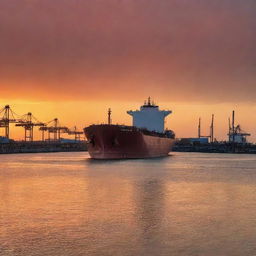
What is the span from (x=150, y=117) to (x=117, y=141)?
31.7m

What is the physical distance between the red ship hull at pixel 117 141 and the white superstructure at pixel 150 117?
22.1 metres

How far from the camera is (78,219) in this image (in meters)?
17.4

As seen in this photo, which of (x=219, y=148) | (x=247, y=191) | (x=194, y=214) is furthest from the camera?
(x=219, y=148)

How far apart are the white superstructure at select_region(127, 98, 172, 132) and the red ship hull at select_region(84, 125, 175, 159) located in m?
22.1

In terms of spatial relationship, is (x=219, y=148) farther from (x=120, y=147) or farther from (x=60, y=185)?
(x=60, y=185)

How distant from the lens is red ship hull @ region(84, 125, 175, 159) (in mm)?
61594

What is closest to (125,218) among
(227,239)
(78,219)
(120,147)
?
(78,219)

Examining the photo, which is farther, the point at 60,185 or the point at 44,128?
the point at 44,128

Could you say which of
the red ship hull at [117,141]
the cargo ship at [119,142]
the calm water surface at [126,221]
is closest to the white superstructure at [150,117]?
the cargo ship at [119,142]

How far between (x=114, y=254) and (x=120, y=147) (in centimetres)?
5202

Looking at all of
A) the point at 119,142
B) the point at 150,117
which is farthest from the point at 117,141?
the point at 150,117

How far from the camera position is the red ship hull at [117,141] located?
61594 millimetres

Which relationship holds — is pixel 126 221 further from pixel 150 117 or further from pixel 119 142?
pixel 150 117

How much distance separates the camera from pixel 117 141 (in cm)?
6247
